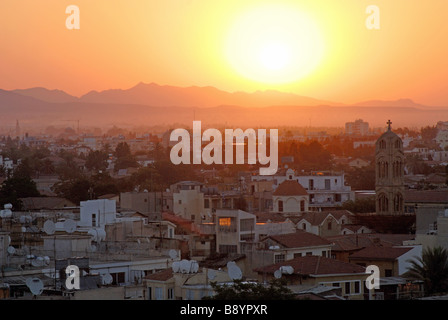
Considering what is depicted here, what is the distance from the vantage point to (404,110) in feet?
470

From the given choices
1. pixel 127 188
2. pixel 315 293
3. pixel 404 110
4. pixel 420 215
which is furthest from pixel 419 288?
pixel 404 110

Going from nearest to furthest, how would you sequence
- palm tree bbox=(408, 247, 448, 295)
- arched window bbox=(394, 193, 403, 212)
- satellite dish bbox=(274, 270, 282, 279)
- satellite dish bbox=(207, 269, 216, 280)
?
satellite dish bbox=(207, 269, 216, 280) < satellite dish bbox=(274, 270, 282, 279) < palm tree bbox=(408, 247, 448, 295) < arched window bbox=(394, 193, 403, 212)

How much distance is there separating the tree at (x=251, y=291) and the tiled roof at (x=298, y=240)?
862 cm

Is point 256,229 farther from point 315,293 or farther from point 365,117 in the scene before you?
point 365,117

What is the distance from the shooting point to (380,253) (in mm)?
25312

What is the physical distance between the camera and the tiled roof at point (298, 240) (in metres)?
26.1

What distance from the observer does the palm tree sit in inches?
852

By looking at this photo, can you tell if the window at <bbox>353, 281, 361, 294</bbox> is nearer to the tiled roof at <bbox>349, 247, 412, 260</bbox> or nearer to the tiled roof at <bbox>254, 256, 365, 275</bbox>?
the tiled roof at <bbox>254, 256, 365, 275</bbox>

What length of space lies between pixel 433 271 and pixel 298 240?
546 cm

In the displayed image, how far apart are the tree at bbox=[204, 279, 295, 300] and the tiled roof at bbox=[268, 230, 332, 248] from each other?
862 centimetres

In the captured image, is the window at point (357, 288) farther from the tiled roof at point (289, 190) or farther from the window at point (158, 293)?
the tiled roof at point (289, 190)

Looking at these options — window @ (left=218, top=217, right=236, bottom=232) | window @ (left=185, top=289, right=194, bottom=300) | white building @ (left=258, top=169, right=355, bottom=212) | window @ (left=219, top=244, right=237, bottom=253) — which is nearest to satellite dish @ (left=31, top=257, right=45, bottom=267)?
window @ (left=185, top=289, right=194, bottom=300)

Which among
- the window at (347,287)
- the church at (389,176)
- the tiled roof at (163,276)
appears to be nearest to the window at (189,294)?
the tiled roof at (163,276)

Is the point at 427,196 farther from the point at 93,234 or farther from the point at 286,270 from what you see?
the point at 286,270
